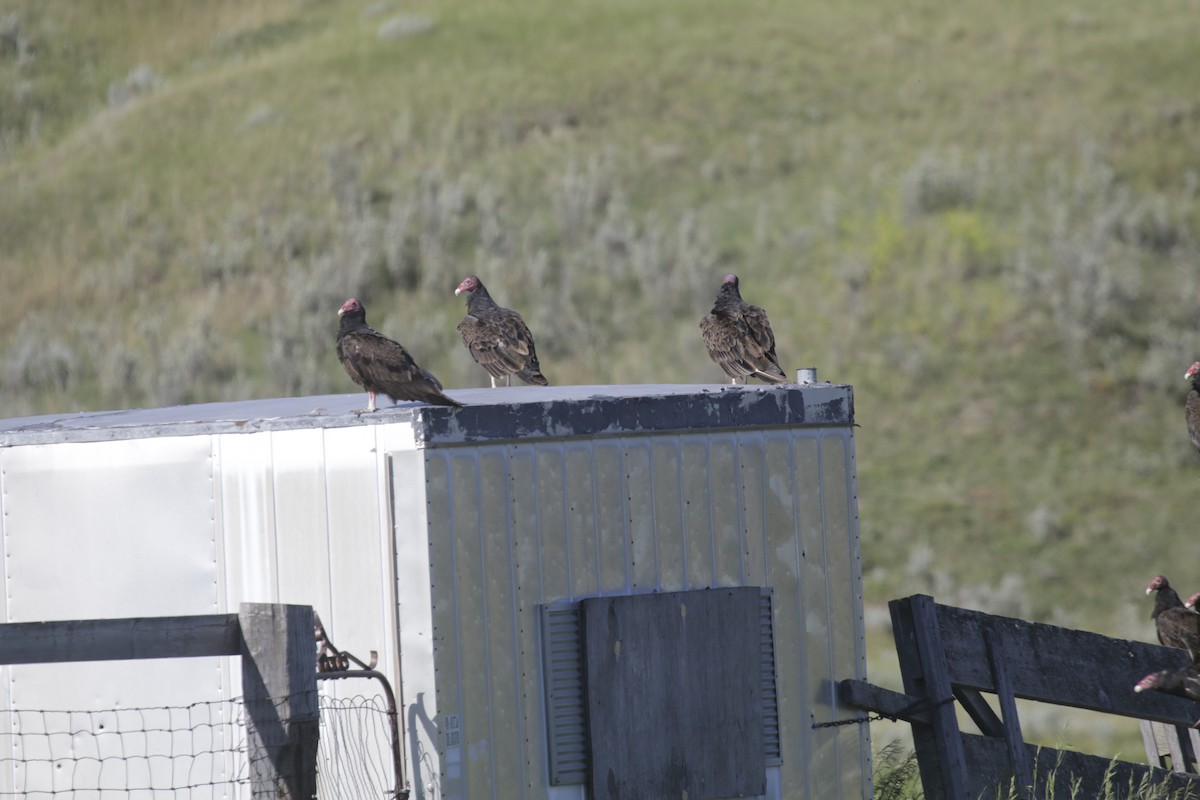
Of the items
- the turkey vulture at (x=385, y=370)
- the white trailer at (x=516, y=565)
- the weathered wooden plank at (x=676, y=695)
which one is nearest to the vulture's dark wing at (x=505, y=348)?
the turkey vulture at (x=385, y=370)

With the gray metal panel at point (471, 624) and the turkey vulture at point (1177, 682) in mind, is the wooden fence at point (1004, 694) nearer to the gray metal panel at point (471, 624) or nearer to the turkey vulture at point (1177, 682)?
the turkey vulture at point (1177, 682)

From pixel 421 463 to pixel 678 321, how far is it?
2384 cm

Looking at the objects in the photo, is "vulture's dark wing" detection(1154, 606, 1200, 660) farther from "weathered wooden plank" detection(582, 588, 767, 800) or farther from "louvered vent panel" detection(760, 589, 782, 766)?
"weathered wooden plank" detection(582, 588, 767, 800)

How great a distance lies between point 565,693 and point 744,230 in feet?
86.1

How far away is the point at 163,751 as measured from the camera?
307 inches

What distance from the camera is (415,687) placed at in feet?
23.3

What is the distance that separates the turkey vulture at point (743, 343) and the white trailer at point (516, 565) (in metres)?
1.70

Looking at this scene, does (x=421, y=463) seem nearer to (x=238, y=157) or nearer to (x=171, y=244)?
(x=171, y=244)

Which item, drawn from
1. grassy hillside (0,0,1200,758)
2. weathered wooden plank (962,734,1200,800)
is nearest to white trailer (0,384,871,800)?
weathered wooden plank (962,734,1200,800)

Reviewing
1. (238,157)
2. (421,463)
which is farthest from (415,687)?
(238,157)

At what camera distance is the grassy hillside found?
25969 millimetres

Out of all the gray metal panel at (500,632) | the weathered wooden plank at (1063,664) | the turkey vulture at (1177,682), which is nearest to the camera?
the gray metal panel at (500,632)

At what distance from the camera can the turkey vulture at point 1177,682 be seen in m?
8.08

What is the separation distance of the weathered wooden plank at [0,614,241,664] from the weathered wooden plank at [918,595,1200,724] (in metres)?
4.09
